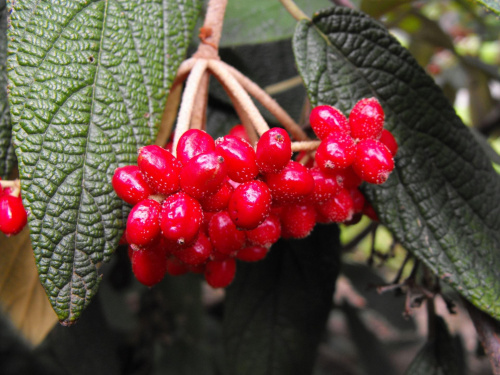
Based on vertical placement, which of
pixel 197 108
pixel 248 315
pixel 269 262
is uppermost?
pixel 197 108

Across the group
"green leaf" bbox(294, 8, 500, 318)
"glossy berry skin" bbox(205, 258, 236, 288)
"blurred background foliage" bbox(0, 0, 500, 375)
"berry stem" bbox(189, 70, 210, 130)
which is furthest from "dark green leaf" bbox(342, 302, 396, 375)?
"berry stem" bbox(189, 70, 210, 130)

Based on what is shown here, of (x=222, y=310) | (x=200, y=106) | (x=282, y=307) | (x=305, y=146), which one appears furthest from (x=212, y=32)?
(x=222, y=310)

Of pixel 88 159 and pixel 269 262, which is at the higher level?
pixel 88 159

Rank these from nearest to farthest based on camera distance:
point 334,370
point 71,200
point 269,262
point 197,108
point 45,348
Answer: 1. point 71,200
2. point 197,108
3. point 269,262
4. point 45,348
5. point 334,370

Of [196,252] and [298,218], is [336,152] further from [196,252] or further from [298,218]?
[196,252]

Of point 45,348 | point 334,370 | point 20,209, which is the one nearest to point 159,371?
point 45,348

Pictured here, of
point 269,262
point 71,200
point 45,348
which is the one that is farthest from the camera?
point 45,348

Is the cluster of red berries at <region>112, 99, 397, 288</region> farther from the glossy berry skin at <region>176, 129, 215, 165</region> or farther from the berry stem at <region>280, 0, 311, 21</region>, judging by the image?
the berry stem at <region>280, 0, 311, 21</region>

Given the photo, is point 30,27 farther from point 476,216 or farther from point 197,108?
point 476,216
